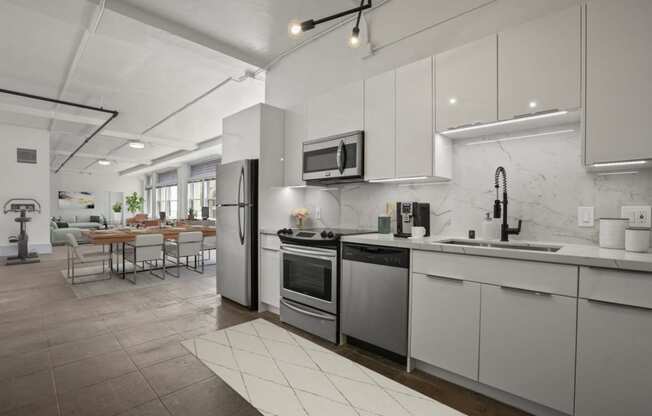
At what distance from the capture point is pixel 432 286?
2031 mm

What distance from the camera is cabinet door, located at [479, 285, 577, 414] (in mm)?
1545

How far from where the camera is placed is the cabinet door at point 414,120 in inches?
92.0

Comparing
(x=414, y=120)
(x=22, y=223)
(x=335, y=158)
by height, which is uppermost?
(x=414, y=120)

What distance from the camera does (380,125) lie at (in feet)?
8.64

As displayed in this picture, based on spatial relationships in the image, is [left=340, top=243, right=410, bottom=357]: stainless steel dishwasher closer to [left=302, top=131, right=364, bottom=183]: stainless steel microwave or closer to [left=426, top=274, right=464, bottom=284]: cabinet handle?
[left=426, top=274, right=464, bottom=284]: cabinet handle

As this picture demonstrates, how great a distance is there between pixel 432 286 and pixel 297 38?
123 inches

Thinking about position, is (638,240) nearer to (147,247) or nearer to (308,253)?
(308,253)

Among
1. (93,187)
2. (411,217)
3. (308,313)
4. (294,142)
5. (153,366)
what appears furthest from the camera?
(93,187)

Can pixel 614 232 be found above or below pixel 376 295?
above

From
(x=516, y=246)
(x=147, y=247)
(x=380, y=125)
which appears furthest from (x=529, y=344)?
(x=147, y=247)

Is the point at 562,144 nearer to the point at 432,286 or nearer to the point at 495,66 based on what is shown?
the point at 495,66

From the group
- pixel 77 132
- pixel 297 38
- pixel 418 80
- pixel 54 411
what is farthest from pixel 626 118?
pixel 77 132

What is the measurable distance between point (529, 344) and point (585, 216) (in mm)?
954

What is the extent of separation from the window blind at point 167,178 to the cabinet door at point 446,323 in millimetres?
12533
